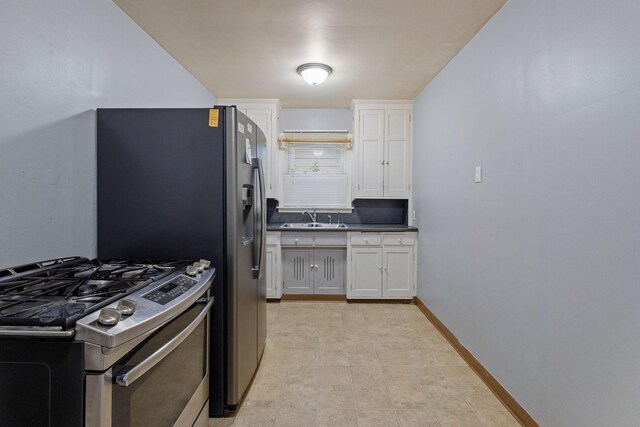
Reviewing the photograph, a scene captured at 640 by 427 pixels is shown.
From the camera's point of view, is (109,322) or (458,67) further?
(458,67)

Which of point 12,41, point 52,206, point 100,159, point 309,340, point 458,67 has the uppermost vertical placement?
point 458,67

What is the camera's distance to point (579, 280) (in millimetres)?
1429

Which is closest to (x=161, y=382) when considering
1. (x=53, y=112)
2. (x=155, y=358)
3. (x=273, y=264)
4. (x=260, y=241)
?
(x=155, y=358)

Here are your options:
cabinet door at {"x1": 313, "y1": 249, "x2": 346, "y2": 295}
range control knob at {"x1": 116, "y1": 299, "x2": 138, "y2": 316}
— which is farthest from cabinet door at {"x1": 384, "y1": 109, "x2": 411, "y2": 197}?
range control knob at {"x1": 116, "y1": 299, "x2": 138, "y2": 316}

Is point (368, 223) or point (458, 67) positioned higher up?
point (458, 67)

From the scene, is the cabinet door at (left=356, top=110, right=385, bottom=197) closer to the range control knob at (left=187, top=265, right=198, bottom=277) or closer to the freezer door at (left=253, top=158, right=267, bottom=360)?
the freezer door at (left=253, top=158, right=267, bottom=360)

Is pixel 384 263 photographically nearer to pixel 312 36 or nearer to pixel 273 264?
pixel 273 264

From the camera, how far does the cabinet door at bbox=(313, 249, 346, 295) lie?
3988mm

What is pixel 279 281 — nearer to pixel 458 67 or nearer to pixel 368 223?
pixel 368 223

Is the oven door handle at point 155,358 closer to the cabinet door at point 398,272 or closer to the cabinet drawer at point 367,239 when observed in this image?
the cabinet drawer at point 367,239

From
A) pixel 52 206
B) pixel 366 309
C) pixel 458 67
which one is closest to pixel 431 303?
pixel 366 309

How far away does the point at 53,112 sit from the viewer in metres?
1.59

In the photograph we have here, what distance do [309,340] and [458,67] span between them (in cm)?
267

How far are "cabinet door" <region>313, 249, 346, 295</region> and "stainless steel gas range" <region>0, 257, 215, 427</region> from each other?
2.69 m
